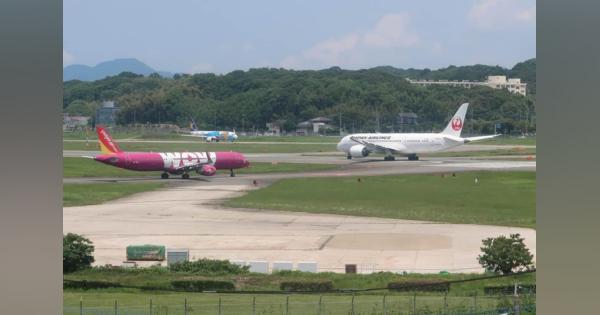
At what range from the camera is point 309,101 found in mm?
78312

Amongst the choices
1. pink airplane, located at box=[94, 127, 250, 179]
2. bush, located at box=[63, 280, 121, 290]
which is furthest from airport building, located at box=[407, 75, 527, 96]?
bush, located at box=[63, 280, 121, 290]

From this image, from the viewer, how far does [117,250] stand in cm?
2547

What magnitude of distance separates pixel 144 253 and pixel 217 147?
41.7 m

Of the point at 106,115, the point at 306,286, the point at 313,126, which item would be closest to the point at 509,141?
the point at 313,126

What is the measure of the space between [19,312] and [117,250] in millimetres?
16312

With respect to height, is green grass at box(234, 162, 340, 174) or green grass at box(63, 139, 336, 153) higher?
green grass at box(63, 139, 336, 153)

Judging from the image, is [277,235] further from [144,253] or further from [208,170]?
[208,170]

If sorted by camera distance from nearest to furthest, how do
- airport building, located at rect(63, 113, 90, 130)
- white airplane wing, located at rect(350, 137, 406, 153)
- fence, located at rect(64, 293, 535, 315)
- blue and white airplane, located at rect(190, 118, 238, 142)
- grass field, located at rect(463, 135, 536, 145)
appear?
fence, located at rect(64, 293, 535, 315)
white airplane wing, located at rect(350, 137, 406, 153)
grass field, located at rect(463, 135, 536, 145)
blue and white airplane, located at rect(190, 118, 238, 142)
airport building, located at rect(63, 113, 90, 130)

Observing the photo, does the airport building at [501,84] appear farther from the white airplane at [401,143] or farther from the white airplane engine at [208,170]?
the white airplane engine at [208,170]

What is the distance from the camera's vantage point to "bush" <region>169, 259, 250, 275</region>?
70.2 ft

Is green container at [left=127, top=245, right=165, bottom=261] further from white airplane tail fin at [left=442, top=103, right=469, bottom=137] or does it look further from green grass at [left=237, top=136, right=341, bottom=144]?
green grass at [left=237, top=136, right=341, bottom=144]

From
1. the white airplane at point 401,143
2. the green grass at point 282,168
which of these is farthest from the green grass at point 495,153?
the green grass at point 282,168

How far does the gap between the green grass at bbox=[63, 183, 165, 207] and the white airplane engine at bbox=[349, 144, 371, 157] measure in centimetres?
2309

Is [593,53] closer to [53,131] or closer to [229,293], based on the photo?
[53,131]
